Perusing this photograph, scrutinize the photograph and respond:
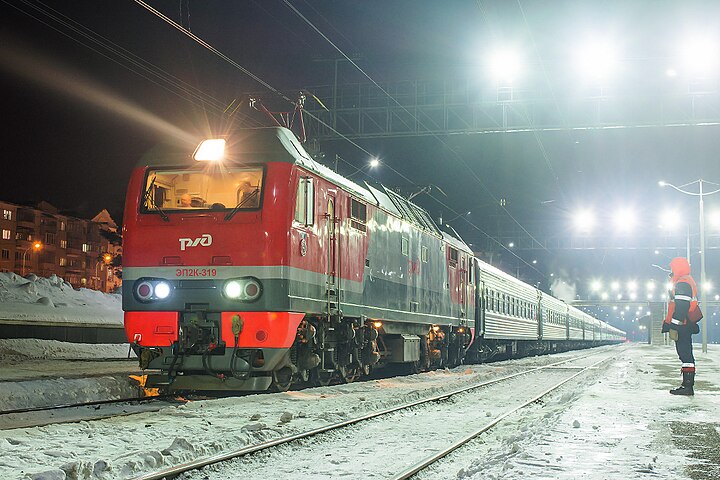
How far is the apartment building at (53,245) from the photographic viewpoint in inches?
3324

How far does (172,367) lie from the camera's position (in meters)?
12.1

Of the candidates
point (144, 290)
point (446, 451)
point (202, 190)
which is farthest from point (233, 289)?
point (446, 451)

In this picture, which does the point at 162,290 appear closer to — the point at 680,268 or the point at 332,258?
the point at 332,258

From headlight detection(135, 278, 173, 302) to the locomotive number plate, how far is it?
23 centimetres

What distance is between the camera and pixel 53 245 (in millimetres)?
88938

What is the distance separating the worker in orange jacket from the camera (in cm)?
1323

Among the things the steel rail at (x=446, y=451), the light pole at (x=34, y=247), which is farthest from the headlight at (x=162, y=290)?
the light pole at (x=34, y=247)

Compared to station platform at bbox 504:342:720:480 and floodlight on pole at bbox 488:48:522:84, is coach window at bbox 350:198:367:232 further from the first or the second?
floodlight on pole at bbox 488:48:522:84

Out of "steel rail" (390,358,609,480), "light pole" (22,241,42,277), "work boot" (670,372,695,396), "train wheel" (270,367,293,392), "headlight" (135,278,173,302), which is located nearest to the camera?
"steel rail" (390,358,609,480)

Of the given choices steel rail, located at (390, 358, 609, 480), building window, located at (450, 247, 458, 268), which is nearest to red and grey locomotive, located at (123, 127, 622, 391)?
steel rail, located at (390, 358, 609, 480)

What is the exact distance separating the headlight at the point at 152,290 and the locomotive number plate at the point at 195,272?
23 centimetres

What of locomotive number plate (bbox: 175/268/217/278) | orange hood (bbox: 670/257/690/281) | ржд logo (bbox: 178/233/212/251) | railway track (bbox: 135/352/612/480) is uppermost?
ржд logo (bbox: 178/233/212/251)

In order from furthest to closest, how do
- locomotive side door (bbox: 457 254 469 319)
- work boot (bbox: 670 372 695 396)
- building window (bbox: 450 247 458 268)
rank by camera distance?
locomotive side door (bbox: 457 254 469 319) < building window (bbox: 450 247 458 268) < work boot (bbox: 670 372 695 396)

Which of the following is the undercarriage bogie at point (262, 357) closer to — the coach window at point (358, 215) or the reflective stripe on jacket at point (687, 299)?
the coach window at point (358, 215)
